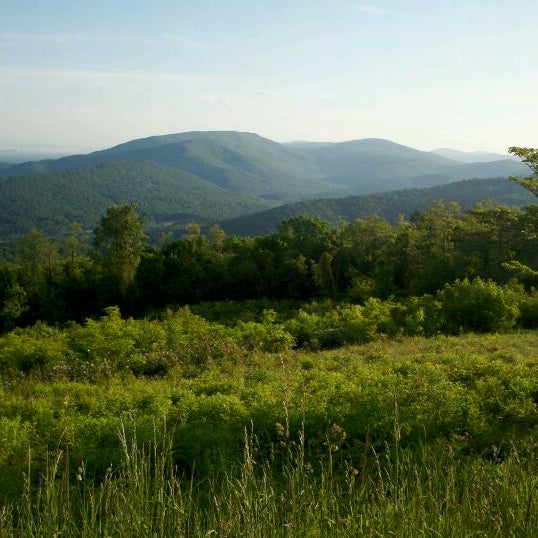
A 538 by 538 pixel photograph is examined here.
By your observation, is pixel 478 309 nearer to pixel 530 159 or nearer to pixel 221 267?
pixel 530 159

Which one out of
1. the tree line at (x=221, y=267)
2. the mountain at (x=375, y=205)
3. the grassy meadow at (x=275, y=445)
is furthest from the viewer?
the mountain at (x=375, y=205)

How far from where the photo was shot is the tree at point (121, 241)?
36750 mm

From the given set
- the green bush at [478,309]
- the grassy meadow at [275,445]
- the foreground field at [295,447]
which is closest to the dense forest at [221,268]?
the green bush at [478,309]

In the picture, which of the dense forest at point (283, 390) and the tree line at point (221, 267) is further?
the tree line at point (221, 267)

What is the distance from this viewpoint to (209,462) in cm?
611

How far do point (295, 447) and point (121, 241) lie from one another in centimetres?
3420

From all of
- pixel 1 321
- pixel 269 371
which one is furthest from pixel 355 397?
pixel 1 321

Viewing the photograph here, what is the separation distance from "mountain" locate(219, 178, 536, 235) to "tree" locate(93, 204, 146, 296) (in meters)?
95.8

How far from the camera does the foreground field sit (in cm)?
250

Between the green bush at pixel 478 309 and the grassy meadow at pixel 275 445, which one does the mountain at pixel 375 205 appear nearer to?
the green bush at pixel 478 309

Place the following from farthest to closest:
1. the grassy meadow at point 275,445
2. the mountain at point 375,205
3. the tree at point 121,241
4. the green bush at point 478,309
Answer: the mountain at point 375,205 → the tree at point 121,241 → the green bush at point 478,309 → the grassy meadow at point 275,445

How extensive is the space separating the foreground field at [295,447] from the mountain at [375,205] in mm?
124130

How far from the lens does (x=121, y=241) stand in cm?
3741

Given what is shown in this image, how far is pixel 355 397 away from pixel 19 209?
214 m
